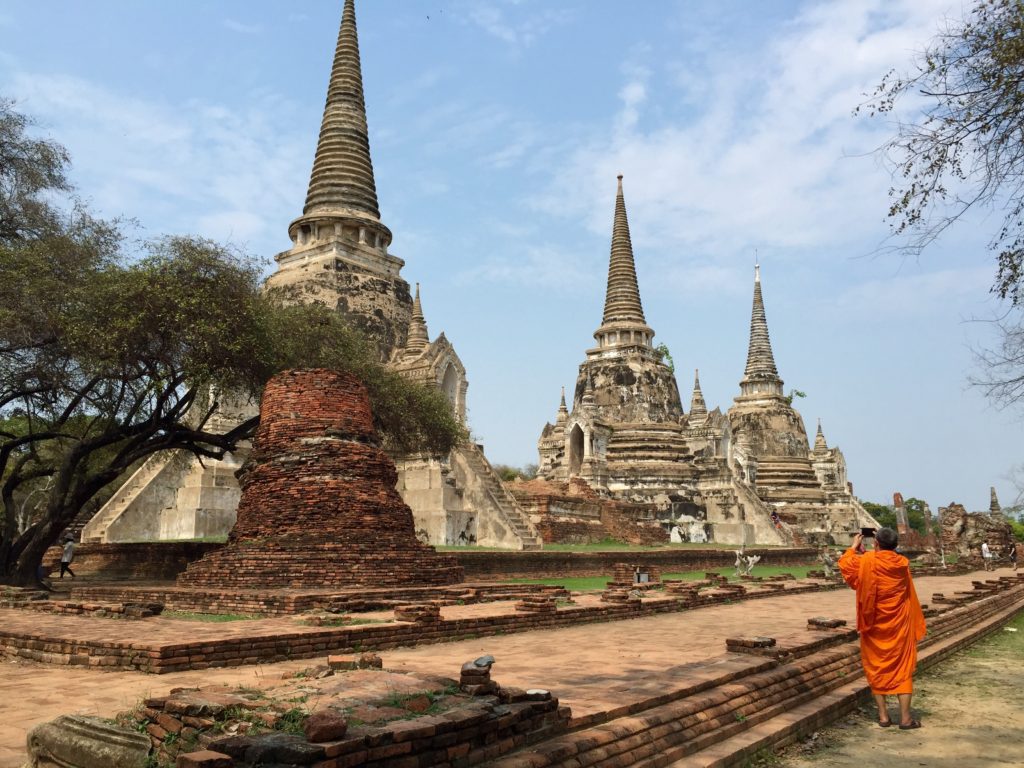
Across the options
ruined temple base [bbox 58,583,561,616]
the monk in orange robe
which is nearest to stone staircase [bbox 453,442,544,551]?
ruined temple base [bbox 58,583,561,616]

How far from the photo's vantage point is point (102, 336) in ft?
43.2

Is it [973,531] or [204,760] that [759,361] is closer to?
[973,531]

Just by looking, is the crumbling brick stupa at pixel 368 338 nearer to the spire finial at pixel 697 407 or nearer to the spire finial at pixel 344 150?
the spire finial at pixel 344 150

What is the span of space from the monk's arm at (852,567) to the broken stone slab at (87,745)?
5.02 m

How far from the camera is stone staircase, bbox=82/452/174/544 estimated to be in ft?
66.5

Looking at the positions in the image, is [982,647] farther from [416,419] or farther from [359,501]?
[416,419]

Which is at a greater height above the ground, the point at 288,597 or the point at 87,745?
the point at 288,597

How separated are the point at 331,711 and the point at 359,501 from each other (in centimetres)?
864

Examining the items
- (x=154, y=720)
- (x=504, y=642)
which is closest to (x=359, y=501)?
(x=504, y=642)

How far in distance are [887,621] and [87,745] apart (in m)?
5.25

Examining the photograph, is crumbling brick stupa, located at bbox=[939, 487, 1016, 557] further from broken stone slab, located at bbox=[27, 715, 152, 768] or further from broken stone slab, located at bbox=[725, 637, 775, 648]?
broken stone slab, located at bbox=[27, 715, 152, 768]

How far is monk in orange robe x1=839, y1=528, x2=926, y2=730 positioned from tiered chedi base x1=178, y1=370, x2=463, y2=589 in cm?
689

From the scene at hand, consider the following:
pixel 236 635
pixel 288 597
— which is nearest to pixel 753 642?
pixel 236 635

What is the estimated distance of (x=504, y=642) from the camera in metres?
8.62
